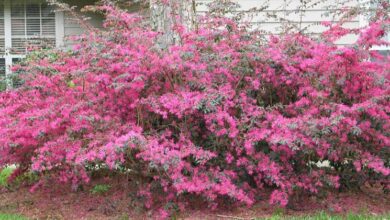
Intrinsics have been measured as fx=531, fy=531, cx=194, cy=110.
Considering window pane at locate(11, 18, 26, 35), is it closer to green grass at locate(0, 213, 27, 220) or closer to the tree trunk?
the tree trunk

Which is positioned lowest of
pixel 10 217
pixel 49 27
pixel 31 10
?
pixel 10 217

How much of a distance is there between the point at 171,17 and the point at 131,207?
2.35 meters

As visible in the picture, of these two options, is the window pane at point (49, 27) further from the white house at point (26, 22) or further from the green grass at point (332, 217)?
the green grass at point (332, 217)

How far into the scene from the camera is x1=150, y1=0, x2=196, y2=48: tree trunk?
20.2 feet

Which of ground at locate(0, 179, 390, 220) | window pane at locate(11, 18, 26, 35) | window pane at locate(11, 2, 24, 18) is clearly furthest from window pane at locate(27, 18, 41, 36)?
ground at locate(0, 179, 390, 220)

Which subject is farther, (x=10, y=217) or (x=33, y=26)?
(x=33, y=26)

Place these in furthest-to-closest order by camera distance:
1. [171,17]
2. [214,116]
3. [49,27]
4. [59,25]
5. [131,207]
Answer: [49,27] < [59,25] < [171,17] < [131,207] < [214,116]

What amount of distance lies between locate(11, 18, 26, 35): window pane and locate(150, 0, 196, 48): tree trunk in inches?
Answer: 280

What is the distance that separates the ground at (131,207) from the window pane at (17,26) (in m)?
7.57

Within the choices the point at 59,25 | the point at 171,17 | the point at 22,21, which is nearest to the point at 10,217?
the point at 171,17

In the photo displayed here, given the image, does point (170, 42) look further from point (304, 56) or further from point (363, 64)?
point (363, 64)

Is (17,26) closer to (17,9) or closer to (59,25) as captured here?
(17,9)

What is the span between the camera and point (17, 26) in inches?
498

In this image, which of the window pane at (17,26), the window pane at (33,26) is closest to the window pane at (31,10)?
the window pane at (33,26)
